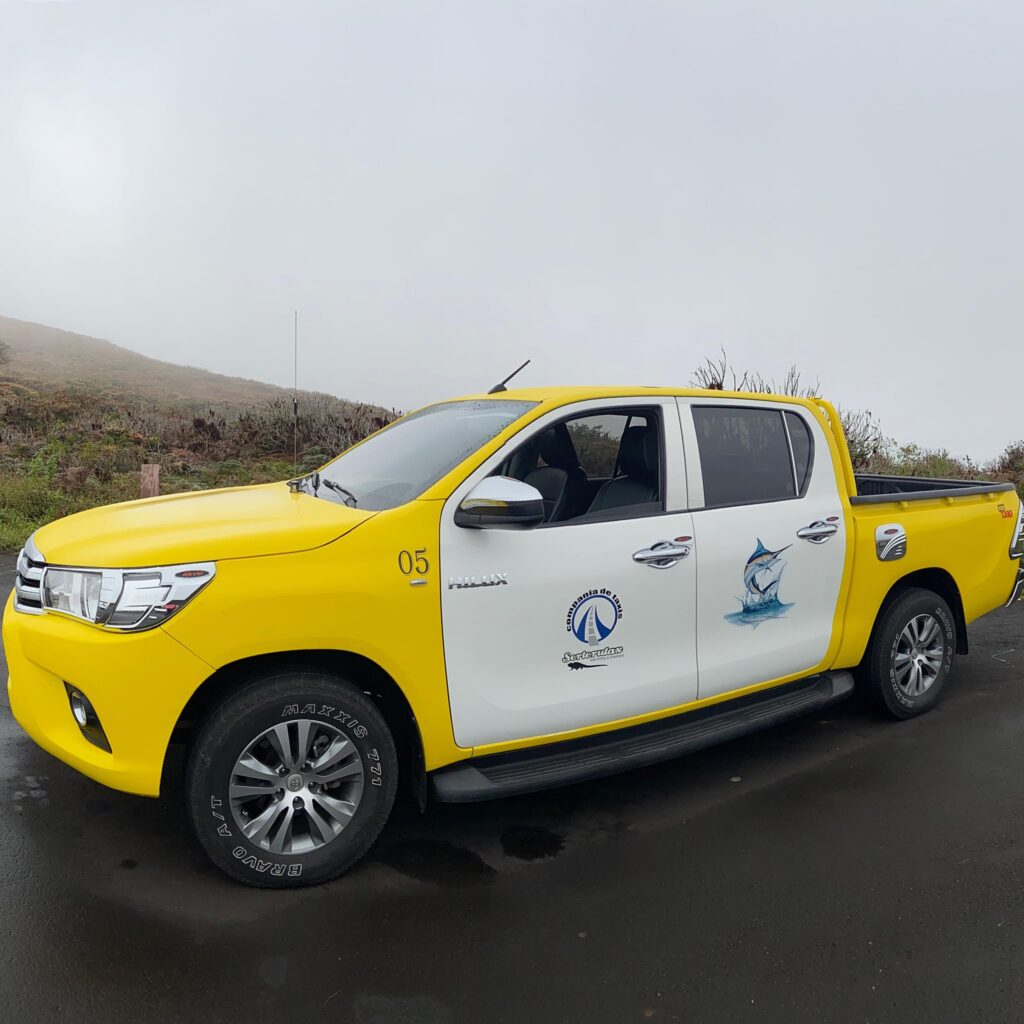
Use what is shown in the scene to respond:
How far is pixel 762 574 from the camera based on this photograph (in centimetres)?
412

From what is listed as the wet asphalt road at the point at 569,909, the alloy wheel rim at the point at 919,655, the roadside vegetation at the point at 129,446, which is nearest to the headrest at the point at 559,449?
the wet asphalt road at the point at 569,909

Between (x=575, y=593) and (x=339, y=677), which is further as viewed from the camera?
(x=575, y=593)

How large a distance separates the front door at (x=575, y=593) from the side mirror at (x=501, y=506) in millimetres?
67

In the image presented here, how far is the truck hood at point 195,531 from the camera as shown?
3029 mm

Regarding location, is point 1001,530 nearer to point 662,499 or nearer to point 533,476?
point 662,499

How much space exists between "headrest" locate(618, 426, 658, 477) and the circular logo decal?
0.73 m

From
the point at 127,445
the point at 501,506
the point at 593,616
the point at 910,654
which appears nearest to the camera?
the point at 501,506

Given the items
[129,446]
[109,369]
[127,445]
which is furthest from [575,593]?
[109,369]

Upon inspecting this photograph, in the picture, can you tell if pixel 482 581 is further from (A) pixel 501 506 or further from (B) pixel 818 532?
(B) pixel 818 532

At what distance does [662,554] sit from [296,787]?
177 cm

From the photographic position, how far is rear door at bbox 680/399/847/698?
3.98m

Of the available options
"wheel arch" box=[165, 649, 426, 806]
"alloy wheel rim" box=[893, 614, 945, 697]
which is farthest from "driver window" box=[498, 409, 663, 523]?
A: "alloy wheel rim" box=[893, 614, 945, 697]

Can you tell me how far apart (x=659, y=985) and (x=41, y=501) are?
443 inches

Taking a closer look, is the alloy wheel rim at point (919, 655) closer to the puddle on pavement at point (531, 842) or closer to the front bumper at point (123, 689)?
the puddle on pavement at point (531, 842)
